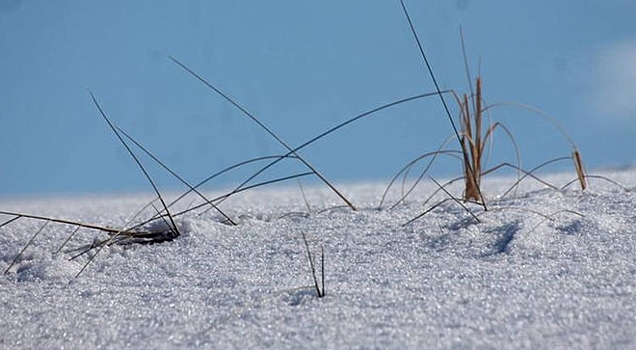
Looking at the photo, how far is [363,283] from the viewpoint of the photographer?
1.37m

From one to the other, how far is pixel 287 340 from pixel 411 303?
0.66ft

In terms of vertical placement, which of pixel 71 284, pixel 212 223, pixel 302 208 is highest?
pixel 302 208

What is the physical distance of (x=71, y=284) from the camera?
62.7 inches

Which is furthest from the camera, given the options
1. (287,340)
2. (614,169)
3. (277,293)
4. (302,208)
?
(614,169)

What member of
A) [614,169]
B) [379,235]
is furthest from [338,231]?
[614,169]

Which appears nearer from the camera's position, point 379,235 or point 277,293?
point 277,293

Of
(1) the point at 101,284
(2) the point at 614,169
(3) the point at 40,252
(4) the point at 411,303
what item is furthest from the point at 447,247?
(2) the point at 614,169

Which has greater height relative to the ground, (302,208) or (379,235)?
(302,208)

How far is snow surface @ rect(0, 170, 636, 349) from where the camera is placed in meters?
1.15

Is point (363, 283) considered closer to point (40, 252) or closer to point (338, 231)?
point (338, 231)

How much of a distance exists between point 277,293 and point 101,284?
15.5 inches

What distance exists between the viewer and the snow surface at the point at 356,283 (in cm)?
115

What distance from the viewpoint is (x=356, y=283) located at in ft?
4.51

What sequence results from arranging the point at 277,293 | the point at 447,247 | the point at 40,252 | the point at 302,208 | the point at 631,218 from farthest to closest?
the point at 302,208 → the point at 40,252 → the point at 631,218 → the point at 447,247 → the point at 277,293
